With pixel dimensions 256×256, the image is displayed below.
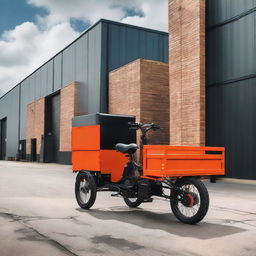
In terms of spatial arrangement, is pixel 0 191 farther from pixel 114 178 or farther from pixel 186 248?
pixel 186 248

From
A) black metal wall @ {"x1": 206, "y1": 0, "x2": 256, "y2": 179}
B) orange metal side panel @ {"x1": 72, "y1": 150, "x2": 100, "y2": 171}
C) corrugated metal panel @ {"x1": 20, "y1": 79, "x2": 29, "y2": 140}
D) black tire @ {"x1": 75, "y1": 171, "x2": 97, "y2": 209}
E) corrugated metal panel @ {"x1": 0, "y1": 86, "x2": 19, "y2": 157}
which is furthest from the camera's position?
corrugated metal panel @ {"x1": 0, "y1": 86, "x2": 19, "y2": 157}

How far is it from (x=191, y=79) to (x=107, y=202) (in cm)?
932

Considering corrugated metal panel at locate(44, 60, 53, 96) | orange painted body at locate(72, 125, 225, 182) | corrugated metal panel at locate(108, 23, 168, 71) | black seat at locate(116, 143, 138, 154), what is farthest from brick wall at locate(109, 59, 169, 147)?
corrugated metal panel at locate(44, 60, 53, 96)

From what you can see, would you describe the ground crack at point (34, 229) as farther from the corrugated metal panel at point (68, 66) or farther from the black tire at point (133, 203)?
the corrugated metal panel at point (68, 66)

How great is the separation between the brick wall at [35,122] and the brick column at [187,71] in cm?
2389

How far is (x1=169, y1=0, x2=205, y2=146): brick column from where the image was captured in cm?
1653

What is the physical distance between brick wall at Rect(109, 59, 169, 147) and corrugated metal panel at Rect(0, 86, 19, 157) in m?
31.0

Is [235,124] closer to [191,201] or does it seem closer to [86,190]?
[86,190]

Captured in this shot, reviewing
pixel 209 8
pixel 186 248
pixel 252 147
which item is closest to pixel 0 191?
pixel 186 248

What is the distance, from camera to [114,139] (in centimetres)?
827

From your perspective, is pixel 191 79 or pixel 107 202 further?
pixel 191 79

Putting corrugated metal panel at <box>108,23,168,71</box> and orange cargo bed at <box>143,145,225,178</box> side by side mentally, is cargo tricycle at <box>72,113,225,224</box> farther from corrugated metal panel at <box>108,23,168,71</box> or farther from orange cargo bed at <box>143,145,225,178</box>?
corrugated metal panel at <box>108,23,168,71</box>

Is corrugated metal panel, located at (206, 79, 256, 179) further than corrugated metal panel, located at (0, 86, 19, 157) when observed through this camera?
No

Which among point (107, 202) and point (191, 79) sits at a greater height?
point (191, 79)
